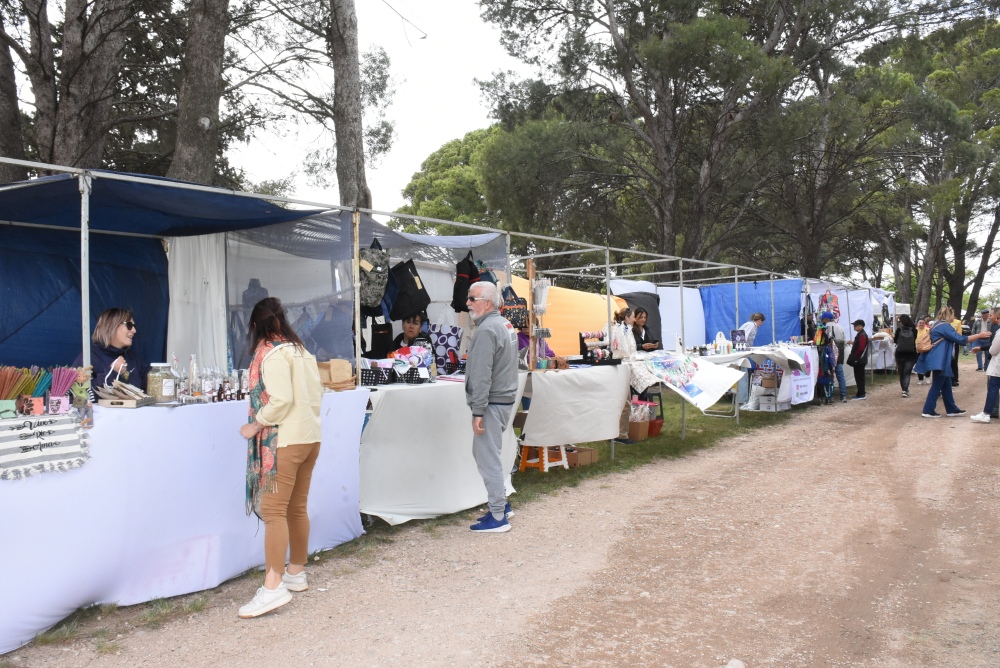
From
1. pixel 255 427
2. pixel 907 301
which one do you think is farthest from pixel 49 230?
pixel 907 301

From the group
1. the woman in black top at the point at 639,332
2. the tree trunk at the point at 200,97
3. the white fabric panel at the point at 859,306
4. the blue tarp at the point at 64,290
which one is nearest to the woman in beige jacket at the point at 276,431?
the blue tarp at the point at 64,290

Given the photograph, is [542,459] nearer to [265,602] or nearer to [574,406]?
[574,406]

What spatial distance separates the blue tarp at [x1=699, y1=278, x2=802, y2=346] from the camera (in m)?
11.4

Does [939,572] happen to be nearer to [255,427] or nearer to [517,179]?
[255,427]

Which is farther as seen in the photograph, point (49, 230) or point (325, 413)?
point (49, 230)

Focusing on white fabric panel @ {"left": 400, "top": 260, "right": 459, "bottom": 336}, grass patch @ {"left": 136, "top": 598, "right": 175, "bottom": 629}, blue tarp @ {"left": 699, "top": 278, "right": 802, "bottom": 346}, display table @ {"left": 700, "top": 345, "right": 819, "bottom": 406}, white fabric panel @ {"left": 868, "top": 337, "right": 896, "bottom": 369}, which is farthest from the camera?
white fabric panel @ {"left": 868, "top": 337, "right": 896, "bottom": 369}

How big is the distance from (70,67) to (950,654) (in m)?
8.90

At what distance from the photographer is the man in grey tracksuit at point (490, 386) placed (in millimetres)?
4332

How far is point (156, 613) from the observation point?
3117mm

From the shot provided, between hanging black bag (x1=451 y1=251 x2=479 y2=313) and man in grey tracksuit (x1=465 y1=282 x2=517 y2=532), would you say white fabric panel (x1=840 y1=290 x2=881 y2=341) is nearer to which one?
hanging black bag (x1=451 y1=251 x2=479 y2=313)

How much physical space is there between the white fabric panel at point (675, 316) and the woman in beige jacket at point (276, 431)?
32.0ft

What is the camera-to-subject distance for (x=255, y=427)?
3.13m

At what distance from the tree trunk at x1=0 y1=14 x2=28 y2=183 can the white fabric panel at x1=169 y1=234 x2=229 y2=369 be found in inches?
129

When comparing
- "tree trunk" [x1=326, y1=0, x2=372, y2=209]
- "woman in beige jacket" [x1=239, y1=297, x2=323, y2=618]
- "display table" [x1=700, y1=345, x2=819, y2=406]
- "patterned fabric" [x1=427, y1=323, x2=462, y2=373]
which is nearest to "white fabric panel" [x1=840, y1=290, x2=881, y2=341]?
"display table" [x1=700, y1=345, x2=819, y2=406]
